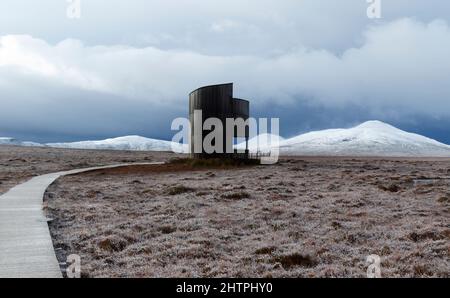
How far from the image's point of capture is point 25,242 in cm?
986

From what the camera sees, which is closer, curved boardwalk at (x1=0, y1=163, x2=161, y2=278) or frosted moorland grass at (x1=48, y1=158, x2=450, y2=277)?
curved boardwalk at (x1=0, y1=163, x2=161, y2=278)

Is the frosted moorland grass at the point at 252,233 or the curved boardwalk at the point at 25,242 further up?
the curved boardwalk at the point at 25,242

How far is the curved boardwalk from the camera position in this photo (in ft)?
25.0

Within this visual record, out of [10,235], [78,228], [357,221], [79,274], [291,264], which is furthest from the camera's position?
[357,221]

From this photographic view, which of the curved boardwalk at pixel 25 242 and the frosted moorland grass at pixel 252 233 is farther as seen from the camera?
the frosted moorland grass at pixel 252 233

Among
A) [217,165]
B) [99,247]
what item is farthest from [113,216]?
[217,165]

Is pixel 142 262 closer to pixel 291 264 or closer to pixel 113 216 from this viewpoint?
Answer: pixel 291 264

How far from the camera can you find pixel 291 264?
30.4 ft

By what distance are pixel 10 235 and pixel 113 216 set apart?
15.4 feet

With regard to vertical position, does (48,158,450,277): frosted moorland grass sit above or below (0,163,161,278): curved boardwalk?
below

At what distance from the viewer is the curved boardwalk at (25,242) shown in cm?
763
